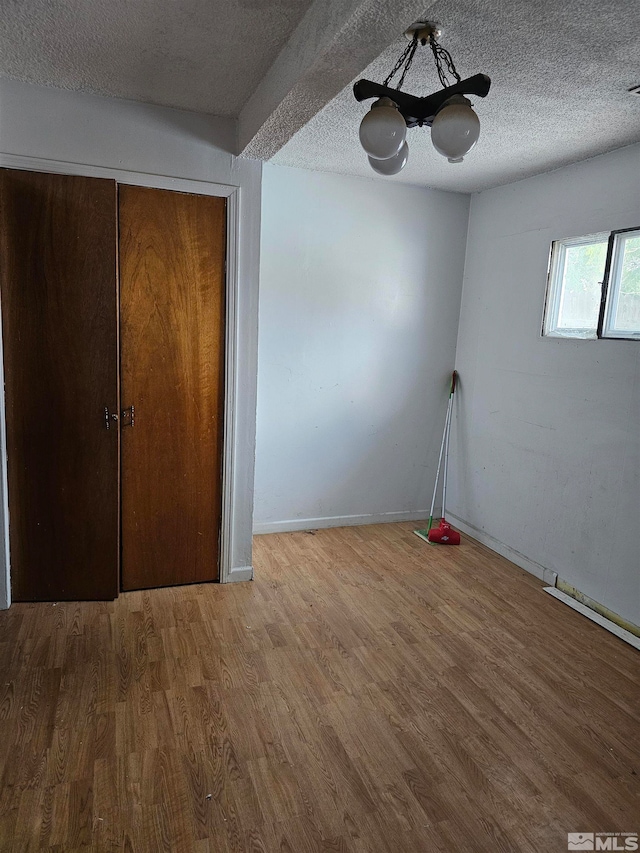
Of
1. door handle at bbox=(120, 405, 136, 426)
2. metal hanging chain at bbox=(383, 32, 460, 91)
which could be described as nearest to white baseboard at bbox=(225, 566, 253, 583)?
door handle at bbox=(120, 405, 136, 426)

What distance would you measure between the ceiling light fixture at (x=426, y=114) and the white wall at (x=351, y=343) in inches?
70.9

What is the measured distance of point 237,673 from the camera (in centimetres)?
244

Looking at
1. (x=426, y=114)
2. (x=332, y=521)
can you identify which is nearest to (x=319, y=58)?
(x=426, y=114)

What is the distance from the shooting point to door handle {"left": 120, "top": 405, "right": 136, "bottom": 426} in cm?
292

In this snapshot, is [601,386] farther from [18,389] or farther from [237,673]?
[18,389]

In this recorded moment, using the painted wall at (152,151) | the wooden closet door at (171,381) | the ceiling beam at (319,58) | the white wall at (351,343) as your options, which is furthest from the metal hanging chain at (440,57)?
the white wall at (351,343)

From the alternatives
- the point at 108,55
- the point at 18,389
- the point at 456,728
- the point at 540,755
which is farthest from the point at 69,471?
the point at 540,755

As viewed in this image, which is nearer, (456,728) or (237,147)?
(456,728)

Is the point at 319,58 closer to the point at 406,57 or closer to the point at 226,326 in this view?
the point at 406,57

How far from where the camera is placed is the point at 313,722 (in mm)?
2172

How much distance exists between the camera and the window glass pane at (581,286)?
10.5 feet

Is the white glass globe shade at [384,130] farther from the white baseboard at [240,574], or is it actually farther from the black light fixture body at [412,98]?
the white baseboard at [240,574]

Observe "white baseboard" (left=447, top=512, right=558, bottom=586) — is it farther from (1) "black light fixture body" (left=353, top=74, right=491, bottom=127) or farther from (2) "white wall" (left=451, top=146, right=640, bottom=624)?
(1) "black light fixture body" (left=353, top=74, right=491, bottom=127)

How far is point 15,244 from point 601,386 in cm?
307
